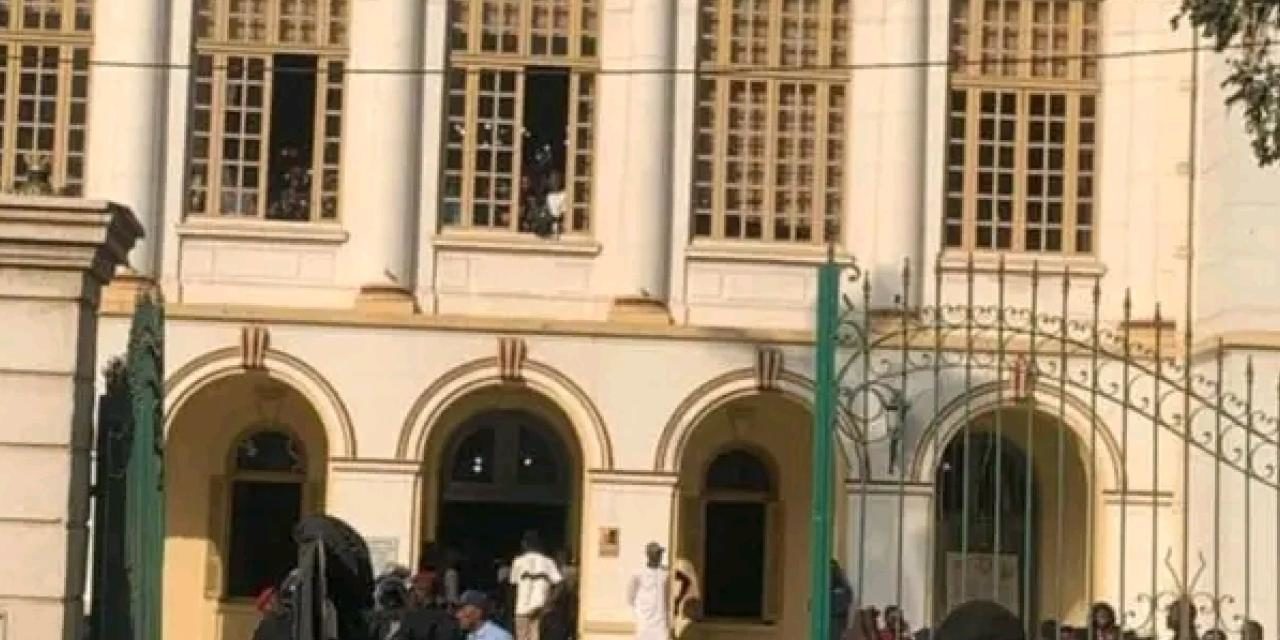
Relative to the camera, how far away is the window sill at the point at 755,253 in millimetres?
29438

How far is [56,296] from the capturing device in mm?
11383

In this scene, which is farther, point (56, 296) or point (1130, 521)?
point (1130, 521)

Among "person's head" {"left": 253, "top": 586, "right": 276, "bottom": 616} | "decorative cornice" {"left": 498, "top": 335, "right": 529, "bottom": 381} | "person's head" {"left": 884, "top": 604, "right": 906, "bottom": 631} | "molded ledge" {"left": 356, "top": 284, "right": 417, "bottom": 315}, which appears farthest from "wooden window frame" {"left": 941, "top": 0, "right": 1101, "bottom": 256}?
"person's head" {"left": 253, "top": 586, "right": 276, "bottom": 616}

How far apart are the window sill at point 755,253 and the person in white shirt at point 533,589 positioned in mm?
3647

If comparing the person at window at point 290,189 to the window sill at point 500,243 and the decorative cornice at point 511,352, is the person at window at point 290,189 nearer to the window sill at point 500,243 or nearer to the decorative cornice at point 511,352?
the window sill at point 500,243

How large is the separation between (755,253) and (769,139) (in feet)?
3.68

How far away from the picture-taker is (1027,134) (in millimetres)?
29609

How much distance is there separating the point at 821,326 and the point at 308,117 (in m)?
16.1

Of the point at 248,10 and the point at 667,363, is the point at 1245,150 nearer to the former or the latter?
the point at 667,363

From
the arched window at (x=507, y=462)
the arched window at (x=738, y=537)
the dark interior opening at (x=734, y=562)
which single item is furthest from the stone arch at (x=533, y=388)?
the dark interior opening at (x=734, y=562)

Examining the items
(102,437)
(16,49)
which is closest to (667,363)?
(16,49)

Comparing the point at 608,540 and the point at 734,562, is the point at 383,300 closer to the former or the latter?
the point at 608,540

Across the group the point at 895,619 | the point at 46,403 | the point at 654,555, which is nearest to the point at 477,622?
the point at 895,619

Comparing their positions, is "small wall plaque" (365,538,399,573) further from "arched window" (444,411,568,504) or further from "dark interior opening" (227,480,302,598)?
"arched window" (444,411,568,504)
